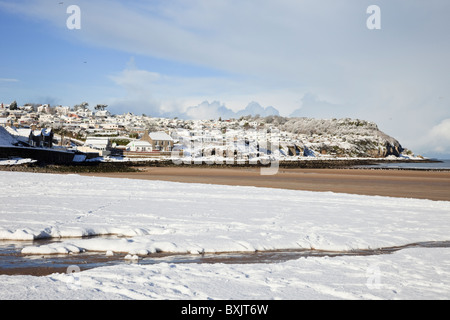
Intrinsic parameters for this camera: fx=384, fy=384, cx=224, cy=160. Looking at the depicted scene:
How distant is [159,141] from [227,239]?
114682 millimetres

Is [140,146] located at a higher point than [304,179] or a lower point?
higher

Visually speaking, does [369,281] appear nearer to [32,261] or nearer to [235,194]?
[32,261]

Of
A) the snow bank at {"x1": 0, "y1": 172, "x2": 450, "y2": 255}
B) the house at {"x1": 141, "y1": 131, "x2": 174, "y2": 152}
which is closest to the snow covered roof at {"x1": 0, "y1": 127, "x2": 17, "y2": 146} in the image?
the snow bank at {"x1": 0, "y1": 172, "x2": 450, "y2": 255}

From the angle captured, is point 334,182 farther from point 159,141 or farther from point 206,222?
point 159,141

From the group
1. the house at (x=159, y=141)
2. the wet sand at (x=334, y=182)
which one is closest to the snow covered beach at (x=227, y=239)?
the wet sand at (x=334, y=182)

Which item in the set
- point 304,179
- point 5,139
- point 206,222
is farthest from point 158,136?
point 206,222

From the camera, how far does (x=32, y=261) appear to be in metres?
8.22

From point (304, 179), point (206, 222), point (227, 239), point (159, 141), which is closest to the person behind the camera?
point (227, 239)

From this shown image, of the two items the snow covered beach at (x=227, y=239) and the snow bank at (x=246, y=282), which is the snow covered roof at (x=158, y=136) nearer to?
the snow covered beach at (x=227, y=239)

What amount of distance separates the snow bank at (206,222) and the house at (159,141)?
10133cm

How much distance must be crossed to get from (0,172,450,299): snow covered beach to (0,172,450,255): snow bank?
0.04 m

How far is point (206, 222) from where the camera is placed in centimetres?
1315
